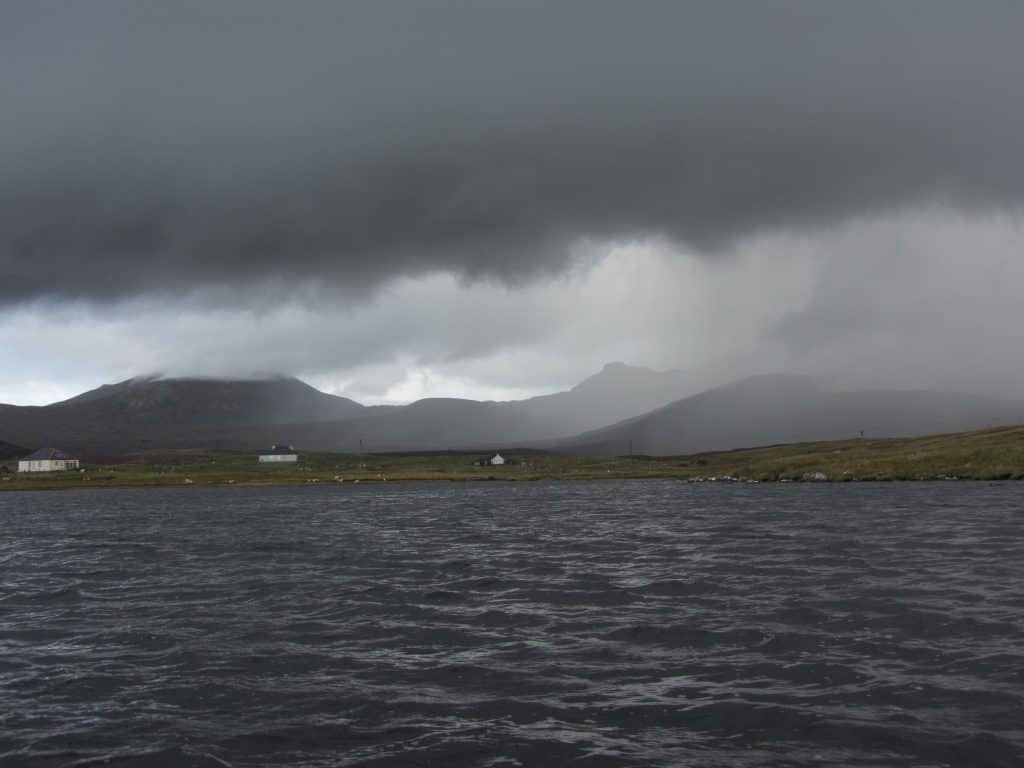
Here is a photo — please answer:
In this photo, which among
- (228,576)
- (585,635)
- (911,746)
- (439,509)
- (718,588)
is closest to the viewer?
(911,746)

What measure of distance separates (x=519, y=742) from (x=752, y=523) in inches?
2359

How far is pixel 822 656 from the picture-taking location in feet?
82.9

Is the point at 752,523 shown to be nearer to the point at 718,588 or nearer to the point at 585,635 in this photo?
the point at 718,588

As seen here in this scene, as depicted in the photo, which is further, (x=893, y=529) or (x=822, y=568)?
(x=893, y=529)

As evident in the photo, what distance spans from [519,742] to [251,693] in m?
8.80

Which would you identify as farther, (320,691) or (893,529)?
(893,529)

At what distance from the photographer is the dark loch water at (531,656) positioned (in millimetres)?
18578

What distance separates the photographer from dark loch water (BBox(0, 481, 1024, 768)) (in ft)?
61.0

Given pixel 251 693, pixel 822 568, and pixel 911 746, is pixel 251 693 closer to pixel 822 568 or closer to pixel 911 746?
pixel 911 746

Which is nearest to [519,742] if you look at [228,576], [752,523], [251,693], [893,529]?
[251,693]

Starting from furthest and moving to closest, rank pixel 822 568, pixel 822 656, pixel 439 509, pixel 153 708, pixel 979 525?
pixel 439 509
pixel 979 525
pixel 822 568
pixel 822 656
pixel 153 708

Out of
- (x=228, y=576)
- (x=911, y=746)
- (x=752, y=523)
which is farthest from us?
(x=752, y=523)

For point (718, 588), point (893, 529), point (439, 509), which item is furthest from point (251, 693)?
point (439, 509)

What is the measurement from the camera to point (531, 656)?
86.8ft
